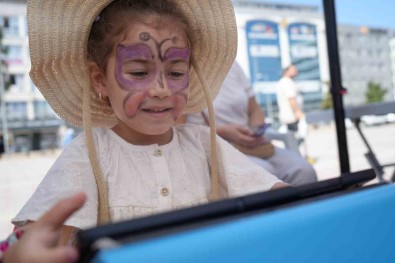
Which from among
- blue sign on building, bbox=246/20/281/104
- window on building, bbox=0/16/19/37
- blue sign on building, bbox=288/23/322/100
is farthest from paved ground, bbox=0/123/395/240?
blue sign on building, bbox=288/23/322/100

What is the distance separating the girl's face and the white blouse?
8cm

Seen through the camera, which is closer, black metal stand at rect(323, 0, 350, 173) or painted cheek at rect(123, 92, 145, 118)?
painted cheek at rect(123, 92, 145, 118)

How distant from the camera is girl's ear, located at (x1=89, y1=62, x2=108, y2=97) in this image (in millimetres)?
1257

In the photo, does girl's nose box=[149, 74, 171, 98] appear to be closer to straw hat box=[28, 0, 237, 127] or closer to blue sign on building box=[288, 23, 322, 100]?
straw hat box=[28, 0, 237, 127]

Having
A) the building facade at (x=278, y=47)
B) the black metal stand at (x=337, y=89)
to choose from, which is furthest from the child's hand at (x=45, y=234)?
the building facade at (x=278, y=47)

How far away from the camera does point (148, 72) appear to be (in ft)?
3.70

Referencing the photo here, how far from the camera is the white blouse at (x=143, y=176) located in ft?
3.25

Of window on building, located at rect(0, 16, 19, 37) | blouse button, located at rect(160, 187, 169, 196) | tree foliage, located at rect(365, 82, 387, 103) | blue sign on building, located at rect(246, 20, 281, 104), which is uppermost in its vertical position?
window on building, located at rect(0, 16, 19, 37)

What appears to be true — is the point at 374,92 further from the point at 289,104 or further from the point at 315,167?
the point at 289,104

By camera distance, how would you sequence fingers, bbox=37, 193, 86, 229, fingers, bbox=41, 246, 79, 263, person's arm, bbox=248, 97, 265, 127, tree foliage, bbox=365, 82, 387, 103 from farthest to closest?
tree foliage, bbox=365, 82, 387, 103 → person's arm, bbox=248, 97, 265, 127 → fingers, bbox=37, 193, 86, 229 → fingers, bbox=41, 246, 79, 263

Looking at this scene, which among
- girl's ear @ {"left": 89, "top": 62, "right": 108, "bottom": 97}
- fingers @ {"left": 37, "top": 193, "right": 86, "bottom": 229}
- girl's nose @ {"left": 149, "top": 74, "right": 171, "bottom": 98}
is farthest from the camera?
girl's ear @ {"left": 89, "top": 62, "right": 108, "bottom": 97}

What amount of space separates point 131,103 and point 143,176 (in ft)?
0.61

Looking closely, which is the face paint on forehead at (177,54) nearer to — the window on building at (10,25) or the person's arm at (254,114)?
the person's arm at (254,114)

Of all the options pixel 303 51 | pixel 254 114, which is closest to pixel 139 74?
pixel 254 114
